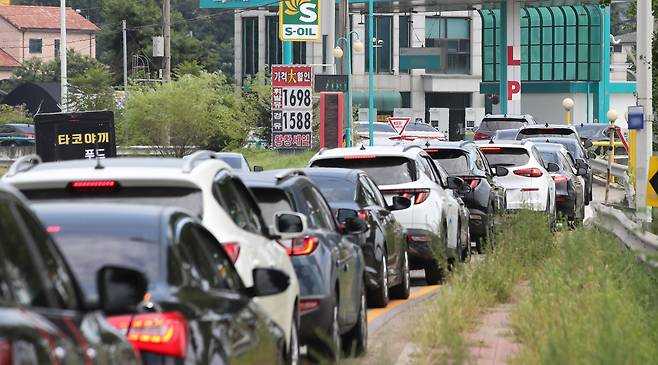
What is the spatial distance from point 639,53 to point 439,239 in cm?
756

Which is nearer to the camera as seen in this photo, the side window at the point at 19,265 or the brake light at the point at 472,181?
the side window at the point at 19,265

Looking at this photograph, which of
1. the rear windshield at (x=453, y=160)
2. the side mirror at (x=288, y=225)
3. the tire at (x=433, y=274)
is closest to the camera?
the side mirror at (x=288, y=225)

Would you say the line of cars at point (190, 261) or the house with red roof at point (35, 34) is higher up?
the house with red roof at point (35, 34)

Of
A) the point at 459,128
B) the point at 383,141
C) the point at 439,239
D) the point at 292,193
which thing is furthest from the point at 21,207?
the point at 459,128

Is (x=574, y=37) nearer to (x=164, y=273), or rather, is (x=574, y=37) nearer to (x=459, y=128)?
(x=459, y=128)

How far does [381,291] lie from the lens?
1592cm

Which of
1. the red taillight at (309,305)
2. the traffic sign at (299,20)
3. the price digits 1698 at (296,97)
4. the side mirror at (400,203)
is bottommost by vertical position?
the red taillight at (309,305)

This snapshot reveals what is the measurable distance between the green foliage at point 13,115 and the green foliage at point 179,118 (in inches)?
1408

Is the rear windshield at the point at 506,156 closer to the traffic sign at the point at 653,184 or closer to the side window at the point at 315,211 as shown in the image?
the traffic sign at the point at 653,184

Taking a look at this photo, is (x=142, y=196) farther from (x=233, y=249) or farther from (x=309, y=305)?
(x=309, y=305)

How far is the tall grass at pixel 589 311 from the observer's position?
9.06 m

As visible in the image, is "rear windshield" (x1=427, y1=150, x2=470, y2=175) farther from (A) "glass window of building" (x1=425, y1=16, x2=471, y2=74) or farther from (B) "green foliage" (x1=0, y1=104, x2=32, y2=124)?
(A) "glass window of building" (x1=425, y1=16, x2=471, y2=74)

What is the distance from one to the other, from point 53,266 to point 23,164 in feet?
15.4

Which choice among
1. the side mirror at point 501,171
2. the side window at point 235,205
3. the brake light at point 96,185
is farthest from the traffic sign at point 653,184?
the brake light at point 96,185
